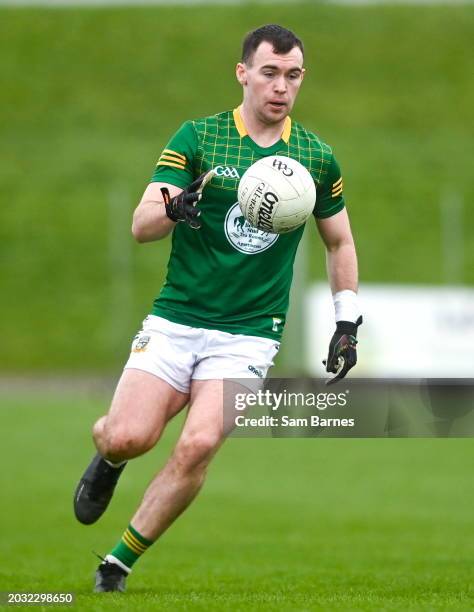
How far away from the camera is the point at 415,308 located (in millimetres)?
25750

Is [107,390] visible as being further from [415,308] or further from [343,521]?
[343,521]

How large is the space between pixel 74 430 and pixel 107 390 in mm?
7708

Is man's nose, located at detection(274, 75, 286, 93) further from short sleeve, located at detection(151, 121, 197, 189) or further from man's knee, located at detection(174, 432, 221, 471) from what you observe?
man's knee, located at detection(174, 432, 221, 471)

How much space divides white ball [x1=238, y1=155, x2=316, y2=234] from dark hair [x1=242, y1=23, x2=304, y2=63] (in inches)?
24.5

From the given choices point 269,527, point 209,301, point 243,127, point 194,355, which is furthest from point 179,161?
point 269,527

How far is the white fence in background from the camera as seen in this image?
25.3 meters

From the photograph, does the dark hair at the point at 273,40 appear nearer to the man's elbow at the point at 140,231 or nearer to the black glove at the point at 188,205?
the black glove at the point at 188,205

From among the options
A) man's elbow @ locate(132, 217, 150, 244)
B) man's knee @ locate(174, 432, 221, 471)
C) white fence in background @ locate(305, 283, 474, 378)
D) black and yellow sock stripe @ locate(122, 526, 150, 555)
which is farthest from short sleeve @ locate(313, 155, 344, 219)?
white fence in background @ locate(305, 283, 474, 378)

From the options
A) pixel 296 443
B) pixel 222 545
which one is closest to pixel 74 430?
pixel 296 443

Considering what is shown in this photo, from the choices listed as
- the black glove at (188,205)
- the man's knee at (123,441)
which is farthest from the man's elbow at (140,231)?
the man's knee at (123,441)

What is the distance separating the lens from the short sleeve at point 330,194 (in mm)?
7422

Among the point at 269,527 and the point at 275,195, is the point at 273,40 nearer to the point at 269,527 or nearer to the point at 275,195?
the point at 275,195

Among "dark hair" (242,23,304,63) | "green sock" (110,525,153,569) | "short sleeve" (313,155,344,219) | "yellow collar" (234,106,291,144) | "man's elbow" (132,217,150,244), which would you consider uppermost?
"dark hair" (242,23,304,63)

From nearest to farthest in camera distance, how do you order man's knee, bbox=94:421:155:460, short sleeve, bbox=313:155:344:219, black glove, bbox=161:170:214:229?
black glove, bbox=161:170:214:229
man's knee, bbox=94:421:155:460
short sleeve, bbox=313:155:344:219
